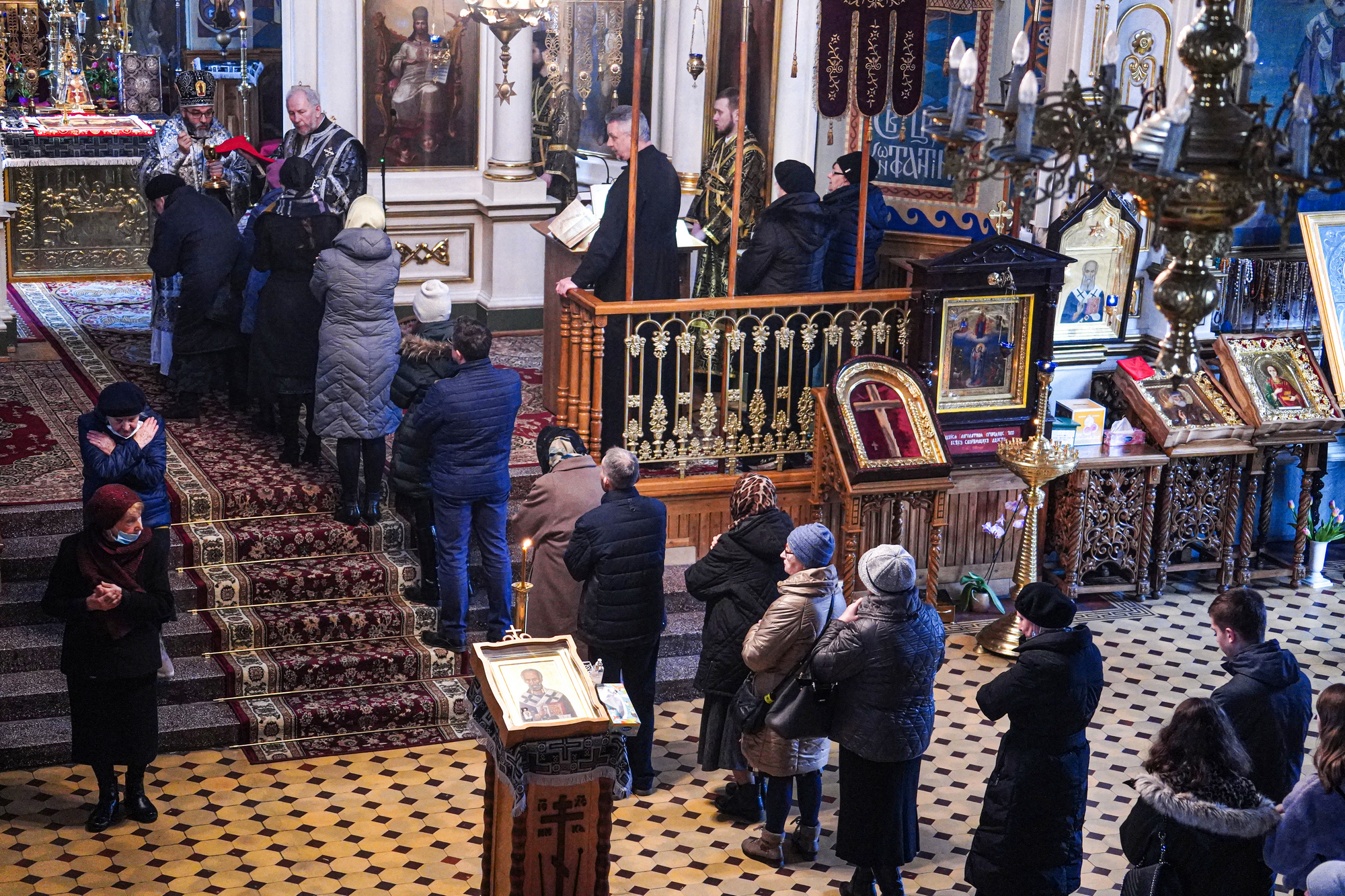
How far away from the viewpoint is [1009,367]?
980cm

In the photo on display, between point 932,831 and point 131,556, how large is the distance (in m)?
3.45

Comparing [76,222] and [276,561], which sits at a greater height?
[76,222]

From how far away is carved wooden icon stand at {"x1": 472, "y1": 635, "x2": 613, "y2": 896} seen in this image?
18.4ft

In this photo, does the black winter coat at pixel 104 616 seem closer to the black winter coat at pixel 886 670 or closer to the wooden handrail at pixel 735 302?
the black winter coat at pixel 886 670

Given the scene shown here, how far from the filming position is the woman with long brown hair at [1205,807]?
5.21m

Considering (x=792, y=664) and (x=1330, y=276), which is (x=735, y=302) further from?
(x=1330, y=276)

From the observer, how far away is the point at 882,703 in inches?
251

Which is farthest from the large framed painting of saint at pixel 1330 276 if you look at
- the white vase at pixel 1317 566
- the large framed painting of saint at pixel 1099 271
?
the large framed painting of saint at pixel 1099 271

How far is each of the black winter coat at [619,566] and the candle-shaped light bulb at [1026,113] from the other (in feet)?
9.94

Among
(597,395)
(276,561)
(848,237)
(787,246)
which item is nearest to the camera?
(276,561)

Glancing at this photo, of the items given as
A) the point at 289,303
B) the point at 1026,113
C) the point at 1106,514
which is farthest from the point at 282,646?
the point at 1026,113

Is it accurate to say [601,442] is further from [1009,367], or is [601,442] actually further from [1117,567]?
[1117,567]

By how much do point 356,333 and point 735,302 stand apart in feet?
6.77

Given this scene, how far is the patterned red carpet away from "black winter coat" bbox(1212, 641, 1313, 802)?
351 cm
